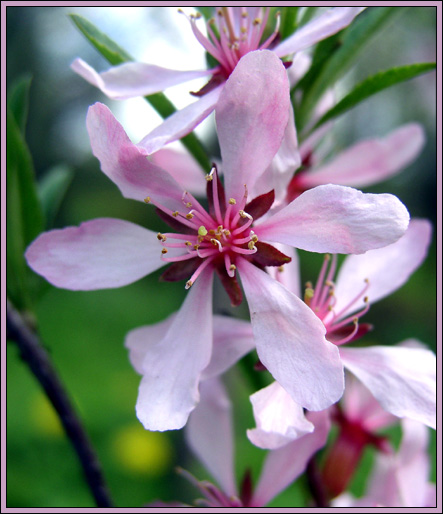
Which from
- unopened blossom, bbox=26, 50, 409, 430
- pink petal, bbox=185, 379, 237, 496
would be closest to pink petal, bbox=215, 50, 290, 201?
unopened blossom, bbox=26, 50, 409, 430

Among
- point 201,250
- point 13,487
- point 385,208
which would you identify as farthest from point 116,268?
point 13,487

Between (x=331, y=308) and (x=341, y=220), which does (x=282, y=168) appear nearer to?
(x=341, y=220)

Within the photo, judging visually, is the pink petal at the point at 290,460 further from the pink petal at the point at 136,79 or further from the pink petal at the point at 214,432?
the pink petal at the point at 136,79

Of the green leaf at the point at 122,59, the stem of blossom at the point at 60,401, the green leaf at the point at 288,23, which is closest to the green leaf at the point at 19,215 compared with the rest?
the stem of blossom at the point at 60,401

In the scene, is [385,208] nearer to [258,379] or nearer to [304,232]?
[304,232]

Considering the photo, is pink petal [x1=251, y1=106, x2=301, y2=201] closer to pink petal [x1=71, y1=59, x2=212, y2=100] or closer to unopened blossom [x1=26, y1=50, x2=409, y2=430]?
unopened blossom [x1=26, y1=50, x2=409, y2=430]

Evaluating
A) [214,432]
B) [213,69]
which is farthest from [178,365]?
[213,69]
